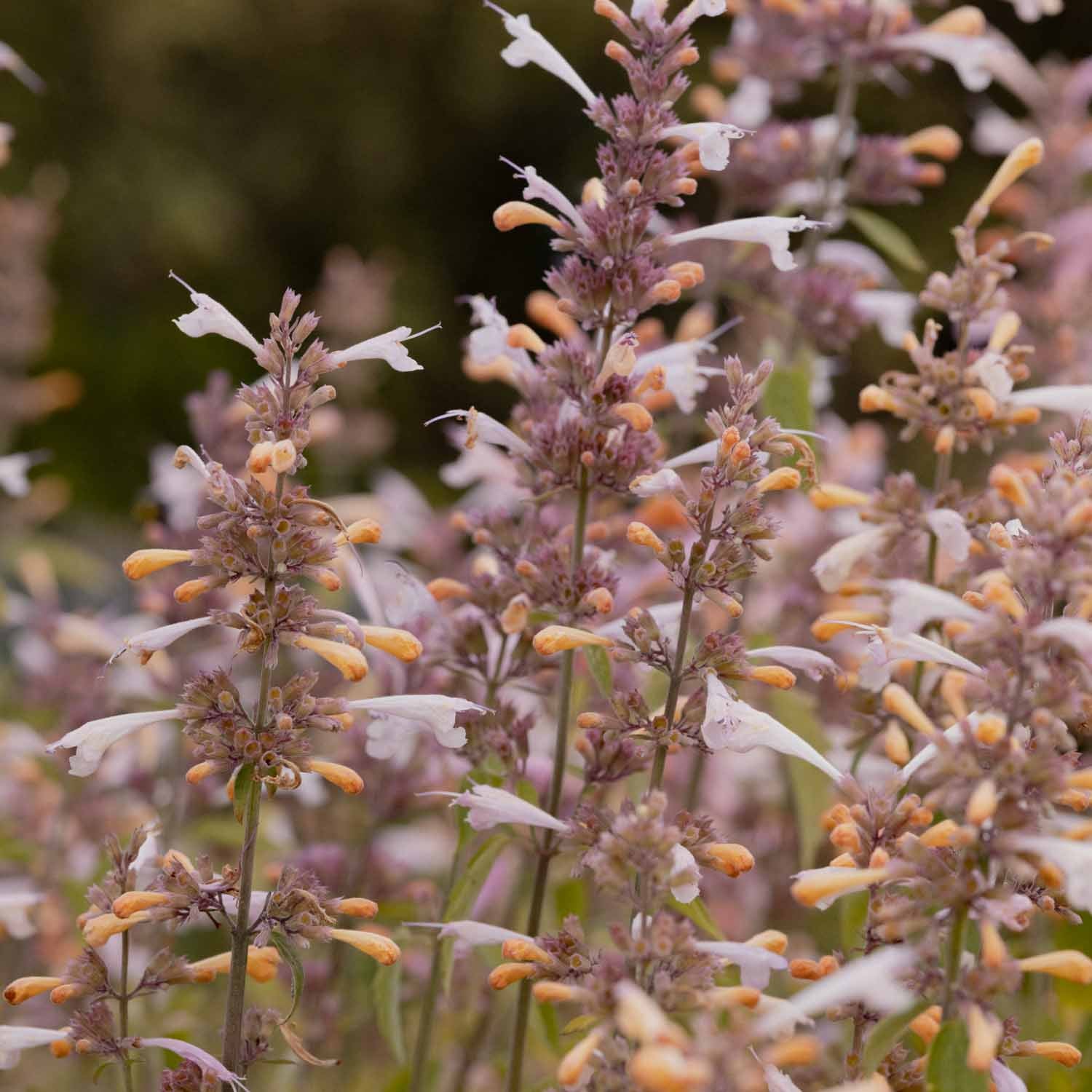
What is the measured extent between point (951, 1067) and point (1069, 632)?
465 millimetres

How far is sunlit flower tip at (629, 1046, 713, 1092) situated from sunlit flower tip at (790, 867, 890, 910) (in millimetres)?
346

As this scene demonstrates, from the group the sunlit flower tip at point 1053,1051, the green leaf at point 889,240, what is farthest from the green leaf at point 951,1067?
the green leaf at point 889,240

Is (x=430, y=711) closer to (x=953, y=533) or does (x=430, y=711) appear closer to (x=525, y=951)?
(x=525, y=951)

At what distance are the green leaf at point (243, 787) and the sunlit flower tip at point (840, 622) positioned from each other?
847 millimetres

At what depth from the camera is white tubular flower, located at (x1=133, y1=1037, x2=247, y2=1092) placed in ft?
5.29

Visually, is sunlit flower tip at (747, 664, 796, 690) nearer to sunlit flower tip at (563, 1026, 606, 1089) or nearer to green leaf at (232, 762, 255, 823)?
sunlit flower tip at (563, 1026, 606, 1089)

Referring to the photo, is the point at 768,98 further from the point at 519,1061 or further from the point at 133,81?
the point at 133,81

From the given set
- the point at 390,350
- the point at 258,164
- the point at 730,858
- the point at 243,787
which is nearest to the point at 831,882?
the point at 730,858

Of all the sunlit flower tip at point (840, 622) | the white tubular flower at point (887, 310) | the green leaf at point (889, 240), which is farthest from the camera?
the white tubular flower at point (887, 310)

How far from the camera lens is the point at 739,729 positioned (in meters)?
1.76

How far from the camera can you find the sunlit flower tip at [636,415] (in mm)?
1894

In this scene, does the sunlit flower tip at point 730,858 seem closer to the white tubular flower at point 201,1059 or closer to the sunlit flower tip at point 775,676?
the sunlit flower tip at point 775,676

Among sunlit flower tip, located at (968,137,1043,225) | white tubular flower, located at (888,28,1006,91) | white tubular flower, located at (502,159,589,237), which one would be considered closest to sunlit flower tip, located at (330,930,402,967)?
white tubular flower, located at (502,159,589,237)

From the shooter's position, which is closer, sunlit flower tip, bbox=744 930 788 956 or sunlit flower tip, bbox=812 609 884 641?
sunlit flower tip, bbox=744 930 788 956
